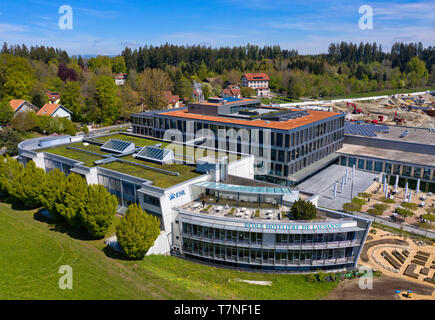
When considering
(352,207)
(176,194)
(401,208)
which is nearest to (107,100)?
(176,194)

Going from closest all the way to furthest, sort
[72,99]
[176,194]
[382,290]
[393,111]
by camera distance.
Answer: [382,290] → [176,194] → [72,99] → [393,111]

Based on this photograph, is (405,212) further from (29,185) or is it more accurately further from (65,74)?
(65,74)

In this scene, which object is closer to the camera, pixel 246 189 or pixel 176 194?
pixel 176 194

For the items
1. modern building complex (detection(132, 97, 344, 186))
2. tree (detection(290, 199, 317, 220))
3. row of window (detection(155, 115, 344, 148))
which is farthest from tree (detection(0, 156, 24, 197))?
tree (detection(290, 199, 317, 220))

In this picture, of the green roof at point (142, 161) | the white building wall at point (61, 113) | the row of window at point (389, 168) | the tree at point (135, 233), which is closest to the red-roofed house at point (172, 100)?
the white building wall at point (61, 113)

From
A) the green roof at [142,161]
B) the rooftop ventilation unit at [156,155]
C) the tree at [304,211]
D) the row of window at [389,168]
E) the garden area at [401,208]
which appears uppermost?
the rooftop ventilation unit at [156,155]

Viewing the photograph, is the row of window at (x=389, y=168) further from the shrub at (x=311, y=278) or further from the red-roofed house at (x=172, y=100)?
the red-roofed house at (x=172, y=100)
